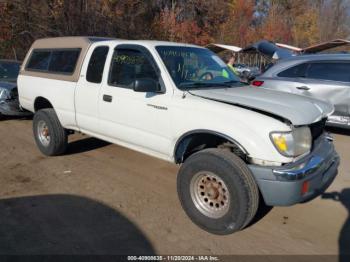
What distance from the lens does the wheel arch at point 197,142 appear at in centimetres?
358

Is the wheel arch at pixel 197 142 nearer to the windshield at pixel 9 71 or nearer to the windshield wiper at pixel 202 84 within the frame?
the windshield wiper at pixel 202 84

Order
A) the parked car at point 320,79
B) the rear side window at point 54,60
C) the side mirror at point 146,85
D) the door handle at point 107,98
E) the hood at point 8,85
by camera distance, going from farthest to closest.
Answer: the hood at point 8,85, the parked car at point 320,79, the rear side window at point 54,60, the door handle at point 107,98, the side mirror at point 146,85

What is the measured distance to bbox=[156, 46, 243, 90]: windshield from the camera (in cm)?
411

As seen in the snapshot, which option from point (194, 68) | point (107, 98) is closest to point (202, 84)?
point (194, 68)

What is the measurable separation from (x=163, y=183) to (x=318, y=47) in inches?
772

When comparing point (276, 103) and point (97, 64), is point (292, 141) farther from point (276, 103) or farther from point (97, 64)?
point (97, 64)

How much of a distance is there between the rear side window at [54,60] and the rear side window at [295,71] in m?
4.57

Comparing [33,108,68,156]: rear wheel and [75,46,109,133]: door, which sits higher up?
[75,46,109,133]: door

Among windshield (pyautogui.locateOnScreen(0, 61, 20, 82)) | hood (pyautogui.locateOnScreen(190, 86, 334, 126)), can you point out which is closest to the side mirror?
hood (pyautogui.locateOnScreen(190, 86, 334, 126))

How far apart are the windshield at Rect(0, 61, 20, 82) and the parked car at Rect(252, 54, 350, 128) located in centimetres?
617

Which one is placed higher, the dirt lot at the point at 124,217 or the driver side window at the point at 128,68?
the driver side window at the point at 128,68

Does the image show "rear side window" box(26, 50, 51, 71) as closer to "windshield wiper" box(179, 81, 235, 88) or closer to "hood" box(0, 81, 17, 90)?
"hood" box(0, 81, 17, 90)

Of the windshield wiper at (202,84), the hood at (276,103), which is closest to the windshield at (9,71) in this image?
the windshield wiper at (202,84)

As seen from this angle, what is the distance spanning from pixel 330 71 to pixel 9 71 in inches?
309
